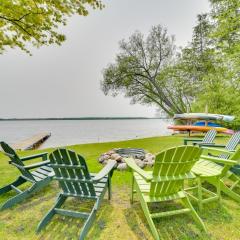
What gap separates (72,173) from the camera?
281 cm

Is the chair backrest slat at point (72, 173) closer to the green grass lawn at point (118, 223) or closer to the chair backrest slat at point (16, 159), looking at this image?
the green grass lawn at point (118, 223)

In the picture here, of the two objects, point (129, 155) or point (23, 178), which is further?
point (129, 155)

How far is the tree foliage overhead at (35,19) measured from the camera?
612 centimetres

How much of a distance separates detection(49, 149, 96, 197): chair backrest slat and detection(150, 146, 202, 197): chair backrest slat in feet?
2.85

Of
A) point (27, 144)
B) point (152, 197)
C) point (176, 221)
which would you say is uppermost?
point (152, 197)

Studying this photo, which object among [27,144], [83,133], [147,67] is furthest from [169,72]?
[83,133]

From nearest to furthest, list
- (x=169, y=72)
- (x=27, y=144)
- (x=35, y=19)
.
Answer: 1. (x=35, y=19)
2. (x=27, y=144)
3. (x=169, y=72)

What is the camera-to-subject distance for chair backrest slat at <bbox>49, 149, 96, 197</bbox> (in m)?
2.71

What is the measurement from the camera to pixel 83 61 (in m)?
21.2

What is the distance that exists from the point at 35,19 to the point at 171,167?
6273 mm

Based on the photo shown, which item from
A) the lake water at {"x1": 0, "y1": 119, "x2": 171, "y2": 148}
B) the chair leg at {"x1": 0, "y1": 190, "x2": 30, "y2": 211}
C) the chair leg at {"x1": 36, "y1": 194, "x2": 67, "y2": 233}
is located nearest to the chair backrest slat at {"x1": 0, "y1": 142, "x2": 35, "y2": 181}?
the chair leg at {"x1": 0, "y1": 190, "x2": 30, "y2": 211}

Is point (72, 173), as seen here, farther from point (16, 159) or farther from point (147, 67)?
point (147, 67)

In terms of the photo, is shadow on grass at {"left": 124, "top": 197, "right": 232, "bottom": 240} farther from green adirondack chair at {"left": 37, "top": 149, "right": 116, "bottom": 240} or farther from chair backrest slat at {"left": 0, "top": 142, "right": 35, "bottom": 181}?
chair backrest slat at {"left": 0, "top": 142, "right": 35, "bottom": 181}

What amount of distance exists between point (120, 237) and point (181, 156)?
51.7 inches
